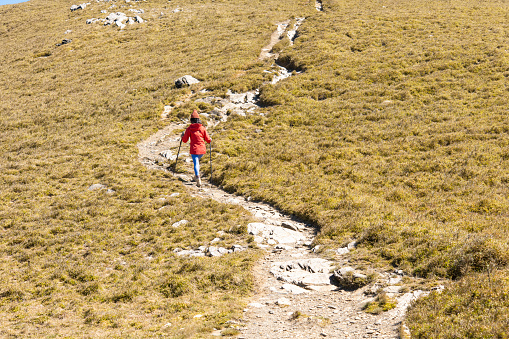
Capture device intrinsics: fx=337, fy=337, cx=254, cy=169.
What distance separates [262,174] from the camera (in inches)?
735

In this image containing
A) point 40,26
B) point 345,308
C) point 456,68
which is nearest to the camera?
point 345,308

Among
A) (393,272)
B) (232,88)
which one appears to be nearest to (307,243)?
(393,272)

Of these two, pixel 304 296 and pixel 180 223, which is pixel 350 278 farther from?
pixel 180 223

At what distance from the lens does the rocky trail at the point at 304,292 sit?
7.52 meters

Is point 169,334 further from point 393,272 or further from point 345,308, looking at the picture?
point 393,272

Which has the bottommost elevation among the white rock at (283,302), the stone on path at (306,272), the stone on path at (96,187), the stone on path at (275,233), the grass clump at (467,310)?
the stone on path at (275,233)

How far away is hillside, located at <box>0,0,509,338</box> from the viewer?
29.6ft

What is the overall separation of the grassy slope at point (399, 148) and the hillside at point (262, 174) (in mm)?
96

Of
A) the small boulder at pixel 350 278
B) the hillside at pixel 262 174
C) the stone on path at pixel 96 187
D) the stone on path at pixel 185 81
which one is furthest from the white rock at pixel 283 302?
the stone on path at pixel 185 81

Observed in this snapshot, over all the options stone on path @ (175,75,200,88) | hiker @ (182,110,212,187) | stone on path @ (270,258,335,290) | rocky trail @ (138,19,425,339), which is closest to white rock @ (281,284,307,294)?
rocky trail @ (138,19,425,339)

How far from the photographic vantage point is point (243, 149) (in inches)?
890

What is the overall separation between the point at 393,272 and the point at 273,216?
613 cm

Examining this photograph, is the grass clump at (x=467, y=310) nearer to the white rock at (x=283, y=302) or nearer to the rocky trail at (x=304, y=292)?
the rocky trail at (x=304, y=292)

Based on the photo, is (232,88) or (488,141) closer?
(488,141)
